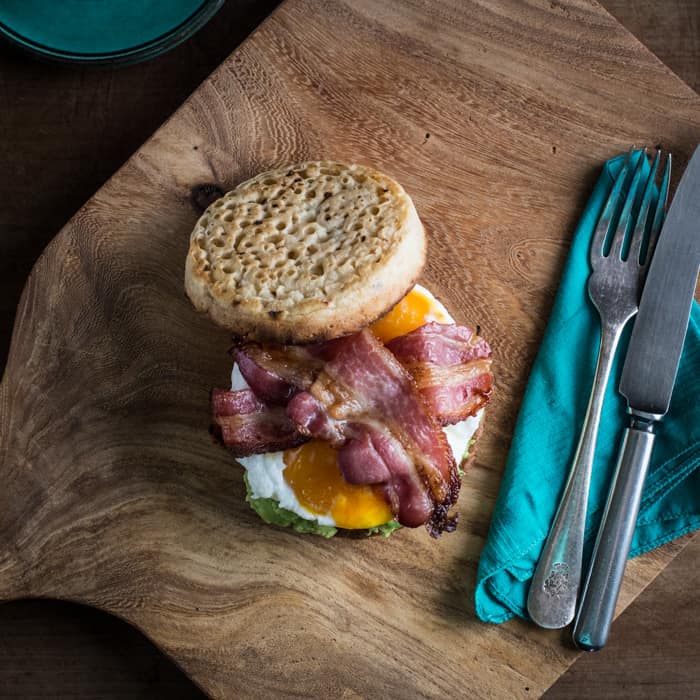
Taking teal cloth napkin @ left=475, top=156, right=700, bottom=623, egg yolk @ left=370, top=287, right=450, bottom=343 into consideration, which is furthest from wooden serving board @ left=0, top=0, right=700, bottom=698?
egg yolk @ left=370, top=287, right=450, bottom=343

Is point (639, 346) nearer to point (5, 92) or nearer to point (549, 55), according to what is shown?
point (549, 55)

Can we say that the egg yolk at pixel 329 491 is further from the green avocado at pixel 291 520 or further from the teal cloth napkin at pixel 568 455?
the teal cloth napkin at pixel 568 455

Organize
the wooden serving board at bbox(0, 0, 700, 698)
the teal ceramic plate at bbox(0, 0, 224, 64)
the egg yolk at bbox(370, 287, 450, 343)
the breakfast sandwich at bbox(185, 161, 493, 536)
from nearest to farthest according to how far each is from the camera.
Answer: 1. the breakfast sandwich at bbox(185, 161, 493, 536)
2. the egg yolk at bbox(370, 287, 450, 343)
3. the wooden serving board at bbox(0, 0, 700, 698)
4. the teal ceramic plate at bbox(0, 0, 224, 64)

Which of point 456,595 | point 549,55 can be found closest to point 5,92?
point 549,55

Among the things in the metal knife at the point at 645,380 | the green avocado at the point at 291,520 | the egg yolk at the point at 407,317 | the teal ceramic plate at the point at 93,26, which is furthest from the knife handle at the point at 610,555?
the teal ceramic plate at the point at 93,26

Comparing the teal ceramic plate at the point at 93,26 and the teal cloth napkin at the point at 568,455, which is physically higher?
the teal ceramic plate at the point at 93,26

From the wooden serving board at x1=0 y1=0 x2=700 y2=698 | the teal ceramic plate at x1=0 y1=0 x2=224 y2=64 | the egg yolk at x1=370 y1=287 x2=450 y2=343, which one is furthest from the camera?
the teal ceramic plate at x1=0 y1=0 x2=224 y2=64

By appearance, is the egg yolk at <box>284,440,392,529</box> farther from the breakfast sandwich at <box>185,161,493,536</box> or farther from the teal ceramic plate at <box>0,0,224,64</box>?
the teal ceramic plate at <box>0,0,224,64</box>
